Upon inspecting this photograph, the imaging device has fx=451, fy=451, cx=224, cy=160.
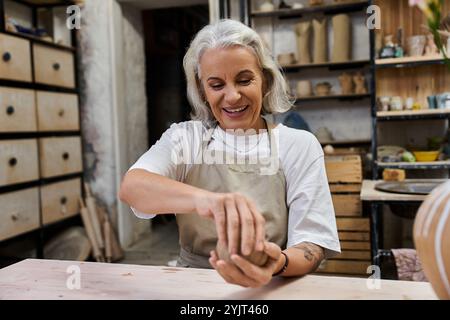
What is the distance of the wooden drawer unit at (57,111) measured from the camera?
12.1 ft

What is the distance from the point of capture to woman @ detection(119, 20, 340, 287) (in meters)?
1.35

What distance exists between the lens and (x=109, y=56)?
4.38 metres

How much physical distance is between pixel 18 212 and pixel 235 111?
2.52 m

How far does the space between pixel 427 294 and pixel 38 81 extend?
136 inches

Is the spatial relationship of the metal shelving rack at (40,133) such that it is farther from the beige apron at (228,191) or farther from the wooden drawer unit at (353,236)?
the wooden drawer unit at (353,236)

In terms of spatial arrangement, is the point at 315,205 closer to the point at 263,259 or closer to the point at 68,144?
the point at 263,259

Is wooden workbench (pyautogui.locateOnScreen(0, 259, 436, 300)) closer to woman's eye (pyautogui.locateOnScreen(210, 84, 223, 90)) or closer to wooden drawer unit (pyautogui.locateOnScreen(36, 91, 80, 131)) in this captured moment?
woman's eye (pyautogui.locateOnScreen(210, 84, 223, 90))

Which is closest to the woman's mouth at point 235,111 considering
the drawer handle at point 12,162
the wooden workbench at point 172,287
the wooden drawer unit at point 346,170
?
the wooden workbench at point 172,287

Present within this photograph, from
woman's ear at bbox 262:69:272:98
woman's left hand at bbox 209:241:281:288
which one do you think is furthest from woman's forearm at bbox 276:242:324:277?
woman's ear at bbox 262:69:272:98

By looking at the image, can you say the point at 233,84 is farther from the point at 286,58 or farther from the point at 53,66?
the point at 53,66

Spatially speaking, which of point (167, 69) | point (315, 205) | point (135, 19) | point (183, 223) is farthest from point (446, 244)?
point (167, 69)

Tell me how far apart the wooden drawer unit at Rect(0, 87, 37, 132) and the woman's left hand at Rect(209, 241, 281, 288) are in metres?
2.84

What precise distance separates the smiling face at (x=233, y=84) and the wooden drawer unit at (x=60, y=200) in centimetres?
267

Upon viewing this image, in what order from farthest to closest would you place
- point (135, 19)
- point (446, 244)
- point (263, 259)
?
point (135, 19), point (263, 259), point (446, 244)
